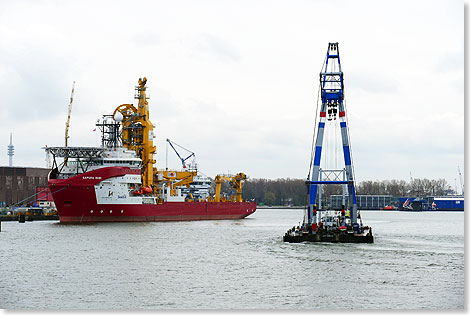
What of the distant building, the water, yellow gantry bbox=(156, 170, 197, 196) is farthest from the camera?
the distant building

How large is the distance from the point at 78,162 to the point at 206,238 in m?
22.2

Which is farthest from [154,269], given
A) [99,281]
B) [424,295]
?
[424,295]

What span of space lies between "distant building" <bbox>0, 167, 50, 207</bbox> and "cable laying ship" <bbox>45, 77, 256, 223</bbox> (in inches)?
1224

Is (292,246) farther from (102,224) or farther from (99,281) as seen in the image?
(102,224)

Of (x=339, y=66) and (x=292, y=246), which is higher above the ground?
(x=339, y=66)

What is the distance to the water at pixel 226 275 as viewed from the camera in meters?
23.4

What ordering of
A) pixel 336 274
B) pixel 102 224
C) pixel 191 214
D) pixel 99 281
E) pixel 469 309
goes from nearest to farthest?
1. pixel 469 309
2. pixel 99 281
3. pixel 336 274
4. pixel 102 224
5. pixel 191 214

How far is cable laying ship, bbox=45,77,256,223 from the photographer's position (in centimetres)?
6262

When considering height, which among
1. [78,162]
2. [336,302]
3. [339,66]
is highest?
[339,66]

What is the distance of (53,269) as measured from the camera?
30625mm

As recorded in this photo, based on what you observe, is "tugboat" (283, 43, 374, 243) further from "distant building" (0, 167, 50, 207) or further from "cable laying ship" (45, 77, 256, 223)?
"distant building" (0, 167, 50, 207)

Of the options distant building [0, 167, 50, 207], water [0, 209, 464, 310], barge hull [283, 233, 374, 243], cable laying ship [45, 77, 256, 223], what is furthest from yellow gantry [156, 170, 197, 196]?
barge hull [283, 233, 374, 243]

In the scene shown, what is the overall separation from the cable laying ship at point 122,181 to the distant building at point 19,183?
31091 mm

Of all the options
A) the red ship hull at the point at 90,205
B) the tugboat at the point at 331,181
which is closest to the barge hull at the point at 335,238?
the tugboat at the point at 331,181
